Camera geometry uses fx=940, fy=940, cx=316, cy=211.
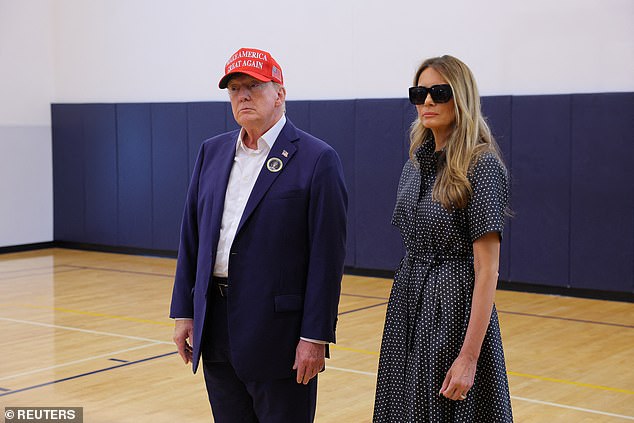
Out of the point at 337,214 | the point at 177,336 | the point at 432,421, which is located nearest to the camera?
the point at 432,421

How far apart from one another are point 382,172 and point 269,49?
1.88m

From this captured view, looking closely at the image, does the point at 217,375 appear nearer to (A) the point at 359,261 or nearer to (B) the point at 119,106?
(A) the point at 359,261

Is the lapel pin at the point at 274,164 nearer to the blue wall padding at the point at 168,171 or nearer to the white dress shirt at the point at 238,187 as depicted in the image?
the white dress shirt at the point at 238,187

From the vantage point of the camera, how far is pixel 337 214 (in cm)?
253

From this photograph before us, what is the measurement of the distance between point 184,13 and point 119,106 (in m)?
1.35

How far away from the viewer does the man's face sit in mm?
2549

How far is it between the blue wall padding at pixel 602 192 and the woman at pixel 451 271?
5630 mm

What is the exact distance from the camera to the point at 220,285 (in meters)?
2.58

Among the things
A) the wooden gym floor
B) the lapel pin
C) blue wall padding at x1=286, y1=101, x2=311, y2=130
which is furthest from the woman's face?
blue wall padding at x1=286, y1=101, x2=311, y2=130

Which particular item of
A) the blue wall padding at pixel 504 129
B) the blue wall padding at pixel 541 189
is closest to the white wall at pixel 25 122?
the blue wall padding at pixel 504 129

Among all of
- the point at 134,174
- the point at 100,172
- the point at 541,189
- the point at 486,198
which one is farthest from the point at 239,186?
the point at 100,172

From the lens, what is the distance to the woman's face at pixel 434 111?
230cm

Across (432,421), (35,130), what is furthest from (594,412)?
(35,130)

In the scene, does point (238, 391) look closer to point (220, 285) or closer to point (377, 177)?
point (220, 285)
